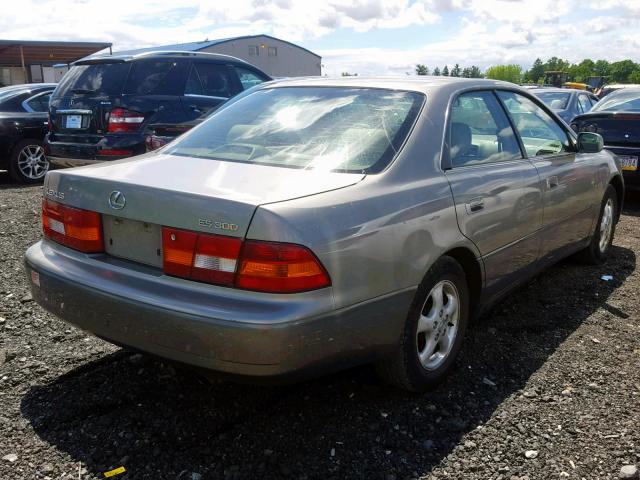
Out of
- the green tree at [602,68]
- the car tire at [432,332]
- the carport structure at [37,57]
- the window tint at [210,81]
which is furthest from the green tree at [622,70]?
the car tire at [432,332]

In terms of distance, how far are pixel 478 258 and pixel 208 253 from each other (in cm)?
151

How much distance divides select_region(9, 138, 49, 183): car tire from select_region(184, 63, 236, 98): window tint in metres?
3.25

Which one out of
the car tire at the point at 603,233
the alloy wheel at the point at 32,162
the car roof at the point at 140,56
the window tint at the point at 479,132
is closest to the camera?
the window tint at the point at 479,132

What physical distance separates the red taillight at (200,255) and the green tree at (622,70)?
136128mm

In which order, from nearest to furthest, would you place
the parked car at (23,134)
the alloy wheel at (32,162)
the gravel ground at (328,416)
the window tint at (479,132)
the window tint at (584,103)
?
the gravel ground at (328,416), the window tint at (479,132), the parked car at (23,134), the alloy wheel at (32,162), the window tint at (584,103)

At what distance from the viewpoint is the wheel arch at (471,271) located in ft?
10.3

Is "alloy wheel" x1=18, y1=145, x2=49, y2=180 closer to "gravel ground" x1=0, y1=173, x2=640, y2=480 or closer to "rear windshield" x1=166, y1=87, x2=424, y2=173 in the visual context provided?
"gravel ground" x1=0, y1=173, x2=640, y2=480

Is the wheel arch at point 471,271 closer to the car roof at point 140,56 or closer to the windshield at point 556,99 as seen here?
the car roof at point 140,56

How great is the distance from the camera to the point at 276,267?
227 cm

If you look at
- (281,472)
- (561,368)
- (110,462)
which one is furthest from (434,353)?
(110,462)

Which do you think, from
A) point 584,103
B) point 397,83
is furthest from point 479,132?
point 584,103

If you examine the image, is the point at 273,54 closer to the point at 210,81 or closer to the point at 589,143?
the point at 210,81

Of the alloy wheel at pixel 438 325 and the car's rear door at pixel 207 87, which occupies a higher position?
the car's rear door at pixel 207 87

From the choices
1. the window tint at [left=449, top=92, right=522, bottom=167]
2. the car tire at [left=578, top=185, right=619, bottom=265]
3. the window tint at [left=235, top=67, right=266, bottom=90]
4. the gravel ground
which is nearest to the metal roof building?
the window tint at [left=235, top=67, right=266, bottom=90]
